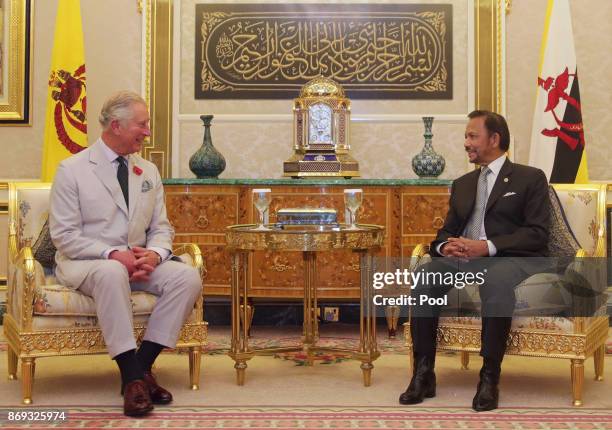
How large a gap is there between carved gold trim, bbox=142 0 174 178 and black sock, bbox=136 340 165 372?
2497mm

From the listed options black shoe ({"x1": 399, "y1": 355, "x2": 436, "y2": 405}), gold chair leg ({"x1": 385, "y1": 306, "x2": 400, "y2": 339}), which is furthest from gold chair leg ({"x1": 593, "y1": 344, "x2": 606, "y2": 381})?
gold chair leg ({"x1": 385, "y1": 306, "x2": 400, "y2": 339})

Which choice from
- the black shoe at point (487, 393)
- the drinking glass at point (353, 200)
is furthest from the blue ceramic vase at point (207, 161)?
the black shoe at point (487, 393)

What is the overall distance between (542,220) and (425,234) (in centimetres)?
162

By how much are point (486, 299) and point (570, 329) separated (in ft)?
1.16

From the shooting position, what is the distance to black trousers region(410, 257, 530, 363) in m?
3.42

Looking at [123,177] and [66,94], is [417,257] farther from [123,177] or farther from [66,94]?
[66,94]

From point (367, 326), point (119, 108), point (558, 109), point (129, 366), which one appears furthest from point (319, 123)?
point (129, 366)

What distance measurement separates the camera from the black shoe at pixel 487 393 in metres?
3.34

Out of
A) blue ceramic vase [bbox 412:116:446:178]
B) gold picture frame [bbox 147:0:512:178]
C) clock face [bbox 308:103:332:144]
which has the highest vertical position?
gold picture frame [bbox 147:0:512:178]

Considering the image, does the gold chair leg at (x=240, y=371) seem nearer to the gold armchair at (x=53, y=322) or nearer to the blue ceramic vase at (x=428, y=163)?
the gold armchair at (x=53, y=322)

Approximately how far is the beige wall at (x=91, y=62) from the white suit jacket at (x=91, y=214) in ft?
7.43

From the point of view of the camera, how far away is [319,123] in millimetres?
5473

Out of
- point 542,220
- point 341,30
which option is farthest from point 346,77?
point 542,220
